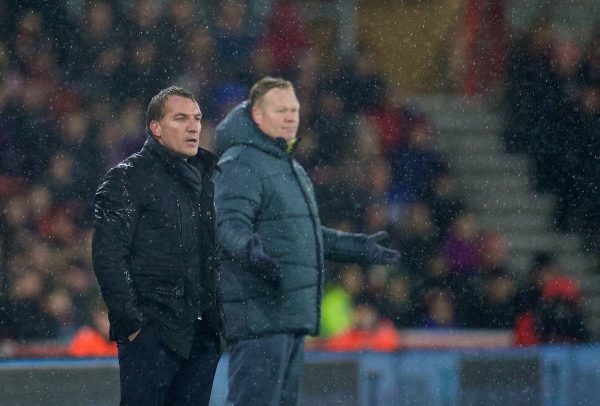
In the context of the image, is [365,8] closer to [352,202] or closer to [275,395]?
[352,202]

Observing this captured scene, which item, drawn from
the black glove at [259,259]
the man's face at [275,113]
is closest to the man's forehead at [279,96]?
the man's face at [275,113]

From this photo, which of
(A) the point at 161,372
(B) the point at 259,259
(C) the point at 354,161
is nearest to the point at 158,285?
(A) the point at 161,372

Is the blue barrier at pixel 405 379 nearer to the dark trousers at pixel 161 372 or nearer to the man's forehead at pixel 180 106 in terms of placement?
the dark trousers at pixel 161 372

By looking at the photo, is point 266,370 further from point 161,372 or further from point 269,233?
point 161,372

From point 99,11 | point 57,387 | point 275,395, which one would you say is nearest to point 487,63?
point 99,11

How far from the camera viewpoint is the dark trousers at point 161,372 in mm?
4672

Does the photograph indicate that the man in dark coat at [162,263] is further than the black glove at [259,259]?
No

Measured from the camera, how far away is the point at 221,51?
9367mm

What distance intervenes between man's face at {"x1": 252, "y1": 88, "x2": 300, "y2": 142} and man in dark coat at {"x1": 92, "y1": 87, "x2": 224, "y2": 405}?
95 cm

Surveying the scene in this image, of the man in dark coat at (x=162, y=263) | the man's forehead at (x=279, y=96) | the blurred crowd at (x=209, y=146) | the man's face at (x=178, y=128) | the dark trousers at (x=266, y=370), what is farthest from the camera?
the blurred crowd at (x=209, y=146)

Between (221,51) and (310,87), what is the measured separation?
634 mm

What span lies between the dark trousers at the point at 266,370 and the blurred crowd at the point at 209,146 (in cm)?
246

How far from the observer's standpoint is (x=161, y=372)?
4.70 meters

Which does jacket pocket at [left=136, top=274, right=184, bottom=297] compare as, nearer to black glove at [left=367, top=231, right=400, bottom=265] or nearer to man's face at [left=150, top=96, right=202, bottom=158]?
man's face at [left=150, top=96, right=202, bottom=158]
